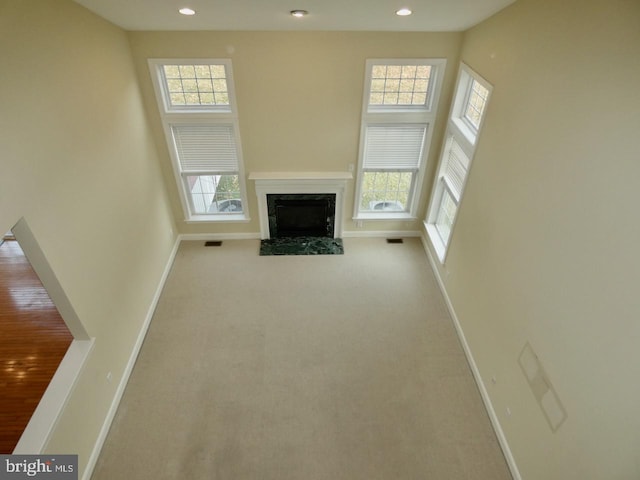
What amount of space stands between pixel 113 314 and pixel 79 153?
1674 mm

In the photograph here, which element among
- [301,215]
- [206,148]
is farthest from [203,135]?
[301,215]

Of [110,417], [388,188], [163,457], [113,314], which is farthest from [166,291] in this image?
[388,188]

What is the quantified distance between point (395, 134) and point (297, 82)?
159cm

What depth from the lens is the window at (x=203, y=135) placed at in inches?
188

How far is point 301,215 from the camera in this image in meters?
6.00

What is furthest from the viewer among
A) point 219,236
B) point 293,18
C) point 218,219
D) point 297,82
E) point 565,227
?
point 219,236

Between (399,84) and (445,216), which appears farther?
(445,216)

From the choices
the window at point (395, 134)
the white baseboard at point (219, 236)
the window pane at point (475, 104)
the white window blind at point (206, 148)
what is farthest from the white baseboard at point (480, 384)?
the white window blind at point (206, 148)

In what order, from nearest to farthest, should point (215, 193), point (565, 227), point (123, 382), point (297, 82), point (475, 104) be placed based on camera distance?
point (565, 227) → point (123, 382) → point (475, 104) → point (297, 82) → point (215, 193)

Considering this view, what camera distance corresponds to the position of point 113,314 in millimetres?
3861

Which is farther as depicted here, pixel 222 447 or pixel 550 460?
pixel 222 447

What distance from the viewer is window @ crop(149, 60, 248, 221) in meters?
4.77

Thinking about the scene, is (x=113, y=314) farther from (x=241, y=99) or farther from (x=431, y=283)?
(x=431, y=283)

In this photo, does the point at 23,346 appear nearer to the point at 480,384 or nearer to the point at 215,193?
the point at 215,193
